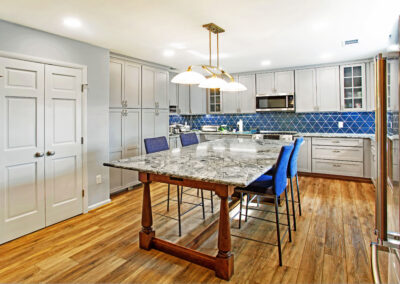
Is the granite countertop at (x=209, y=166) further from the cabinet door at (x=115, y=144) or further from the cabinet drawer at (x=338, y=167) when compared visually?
the cabinet drawer at (x=338, y=167)

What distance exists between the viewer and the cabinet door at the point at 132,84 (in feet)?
13.8

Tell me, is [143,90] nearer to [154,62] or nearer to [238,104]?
[154,62]

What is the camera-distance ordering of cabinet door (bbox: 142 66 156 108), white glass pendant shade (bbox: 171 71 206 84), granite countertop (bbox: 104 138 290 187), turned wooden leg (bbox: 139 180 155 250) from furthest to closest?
1. cabinet door (bbox: 142 66 156 108)
2. white glass pendant shade (bbox: 171 71 206 84)
3. turned wooden leg (bbox: 139 180 155 250)
4. granite countertop (bbox: 104 138 290 187)

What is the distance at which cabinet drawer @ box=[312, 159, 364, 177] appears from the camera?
15.4ft

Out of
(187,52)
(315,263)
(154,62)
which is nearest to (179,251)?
(315,263)

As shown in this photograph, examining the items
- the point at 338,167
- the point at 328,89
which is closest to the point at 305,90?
the point at 328,89

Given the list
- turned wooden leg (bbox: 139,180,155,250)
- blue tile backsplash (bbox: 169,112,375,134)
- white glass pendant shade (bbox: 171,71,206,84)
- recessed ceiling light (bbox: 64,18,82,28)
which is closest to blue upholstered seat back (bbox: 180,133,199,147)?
white glass pendant shade (bbox: 171,71,206,84)

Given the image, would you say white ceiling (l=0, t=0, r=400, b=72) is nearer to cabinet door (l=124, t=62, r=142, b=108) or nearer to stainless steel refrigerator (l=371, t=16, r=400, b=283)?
cabinet door (l=124, t=62, r=142, b=108)

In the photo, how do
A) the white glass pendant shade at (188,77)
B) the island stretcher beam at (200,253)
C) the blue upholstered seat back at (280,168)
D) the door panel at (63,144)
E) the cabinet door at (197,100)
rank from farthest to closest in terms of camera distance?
the cabinet door at (197,100)
the door panel at (63,144)
the white glass pendant shade at (188,77)
the blue upholstered seat back at (280,168)
the island stretcher beam at (200,253)

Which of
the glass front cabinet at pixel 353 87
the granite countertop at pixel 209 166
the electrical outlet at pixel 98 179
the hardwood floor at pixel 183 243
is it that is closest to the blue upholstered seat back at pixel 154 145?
the granite countertop at pixel 209 166

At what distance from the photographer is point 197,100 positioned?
6301 millimetres

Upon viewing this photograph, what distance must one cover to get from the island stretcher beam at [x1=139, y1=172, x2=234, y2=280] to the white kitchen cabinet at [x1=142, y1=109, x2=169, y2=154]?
2.30 meters

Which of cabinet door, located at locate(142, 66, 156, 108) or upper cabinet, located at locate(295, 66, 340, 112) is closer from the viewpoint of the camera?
cabinet door, located at locate(142, 66, 156, 108)

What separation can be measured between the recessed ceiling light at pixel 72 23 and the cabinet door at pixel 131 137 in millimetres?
1635
